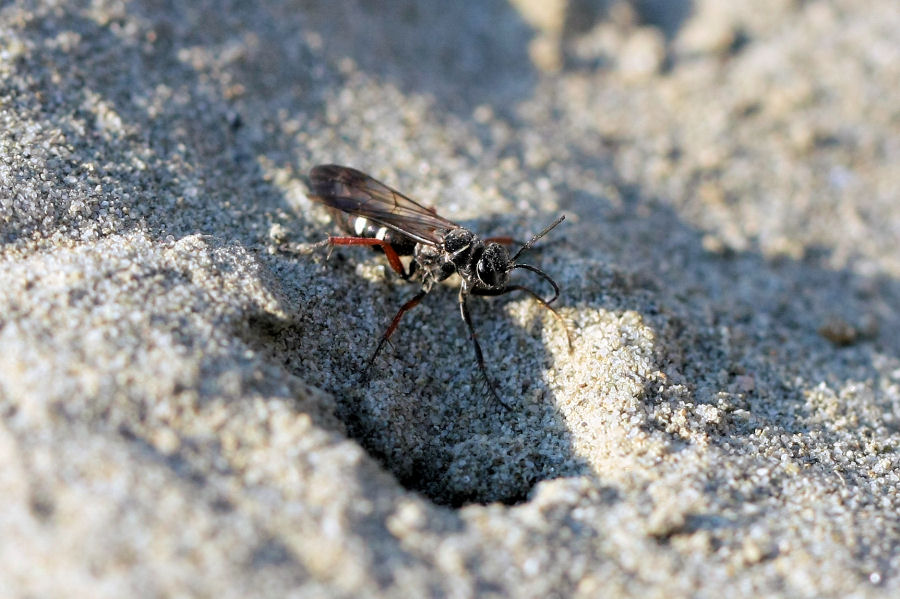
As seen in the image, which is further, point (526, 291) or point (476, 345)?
point (526, 291)

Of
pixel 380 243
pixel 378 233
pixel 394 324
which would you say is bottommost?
pixel 394 324

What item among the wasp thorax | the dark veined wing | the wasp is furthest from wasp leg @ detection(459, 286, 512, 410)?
the dark veined wing

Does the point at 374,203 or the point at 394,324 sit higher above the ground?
the point at 374,203

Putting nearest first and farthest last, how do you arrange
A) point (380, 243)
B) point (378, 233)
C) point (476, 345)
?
point (476, 345) < point (380, 243) < point (378, 233)

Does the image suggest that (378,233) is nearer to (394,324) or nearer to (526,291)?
(394,324)

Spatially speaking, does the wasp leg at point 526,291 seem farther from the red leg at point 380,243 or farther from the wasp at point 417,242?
the red leg at point 380,243

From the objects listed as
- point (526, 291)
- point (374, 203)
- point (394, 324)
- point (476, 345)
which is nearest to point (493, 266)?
Answer: point (526, 291)

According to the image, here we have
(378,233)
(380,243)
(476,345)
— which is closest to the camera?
(476,345)

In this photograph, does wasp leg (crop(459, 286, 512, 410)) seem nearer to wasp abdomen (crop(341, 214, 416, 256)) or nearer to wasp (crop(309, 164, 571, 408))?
wasp (crop(309, 164, 571, 408))
